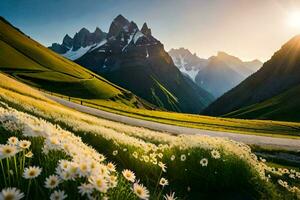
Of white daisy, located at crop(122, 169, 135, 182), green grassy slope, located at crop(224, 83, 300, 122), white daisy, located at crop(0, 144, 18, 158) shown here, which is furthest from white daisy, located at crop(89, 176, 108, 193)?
green grassy slope, located at crop(224, 83, 300, 122)

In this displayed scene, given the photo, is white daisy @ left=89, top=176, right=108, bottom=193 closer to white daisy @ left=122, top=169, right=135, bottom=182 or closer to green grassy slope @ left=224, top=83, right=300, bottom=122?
white daisy @ left=122, top=169, right=135, bottom=182

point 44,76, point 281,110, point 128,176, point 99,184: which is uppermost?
point 281,110

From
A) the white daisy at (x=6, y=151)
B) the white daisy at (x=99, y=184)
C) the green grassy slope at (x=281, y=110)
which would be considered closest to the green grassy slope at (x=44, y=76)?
the green grassy slope at (x=281, y=110)

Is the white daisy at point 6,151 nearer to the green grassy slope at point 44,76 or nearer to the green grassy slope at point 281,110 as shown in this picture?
the green grassy slope at point 44,76

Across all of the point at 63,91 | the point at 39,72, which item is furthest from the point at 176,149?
the point at 39,72

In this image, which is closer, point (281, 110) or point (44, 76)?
point (44, 76)

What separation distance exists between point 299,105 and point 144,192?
190729mm

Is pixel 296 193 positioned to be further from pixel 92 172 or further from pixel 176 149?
pixel 92 172

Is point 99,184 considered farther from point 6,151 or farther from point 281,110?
point 281,110

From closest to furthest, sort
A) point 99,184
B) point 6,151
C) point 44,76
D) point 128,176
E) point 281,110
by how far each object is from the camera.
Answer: point 99,184, point 6,151, point 128,176, point 44,76, point 281,110

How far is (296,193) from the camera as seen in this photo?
15.0m

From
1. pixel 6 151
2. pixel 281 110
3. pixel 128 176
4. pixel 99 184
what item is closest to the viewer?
pixel 99 184

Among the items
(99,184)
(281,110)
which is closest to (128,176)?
(99,184)

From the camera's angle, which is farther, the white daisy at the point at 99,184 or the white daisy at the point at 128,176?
the white daisy at the point at 128,176
